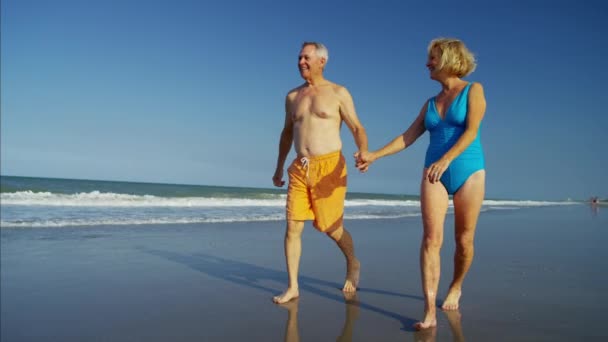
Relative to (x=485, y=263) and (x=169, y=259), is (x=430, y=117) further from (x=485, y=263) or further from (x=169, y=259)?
(x=169, y=259)

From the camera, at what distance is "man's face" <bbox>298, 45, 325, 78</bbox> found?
12.4 feet

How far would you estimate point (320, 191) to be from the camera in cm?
373

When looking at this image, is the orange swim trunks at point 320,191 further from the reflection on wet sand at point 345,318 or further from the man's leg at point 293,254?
the reflection on wet sand at point 345,318

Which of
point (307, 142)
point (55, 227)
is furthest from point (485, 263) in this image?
point (55, 227)

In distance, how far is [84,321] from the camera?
2.96m

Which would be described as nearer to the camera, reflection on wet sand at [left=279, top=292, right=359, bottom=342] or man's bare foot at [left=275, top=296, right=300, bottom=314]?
reflection on wet sand at [left=279, top=292, right=359, bottom=342]

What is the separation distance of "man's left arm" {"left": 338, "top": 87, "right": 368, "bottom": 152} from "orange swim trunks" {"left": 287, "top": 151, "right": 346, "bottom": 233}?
23 centimetres

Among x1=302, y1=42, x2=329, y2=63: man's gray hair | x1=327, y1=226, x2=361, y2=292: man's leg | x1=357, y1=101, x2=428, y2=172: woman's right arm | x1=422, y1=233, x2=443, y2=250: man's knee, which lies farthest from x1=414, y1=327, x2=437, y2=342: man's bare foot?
x1=302, y1=42, x2=329, y2=63: man's gray hair

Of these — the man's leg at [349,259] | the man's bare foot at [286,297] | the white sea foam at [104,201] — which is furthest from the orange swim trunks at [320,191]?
the white sea foam at [104,201]

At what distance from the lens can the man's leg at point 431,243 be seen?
9.37 feet

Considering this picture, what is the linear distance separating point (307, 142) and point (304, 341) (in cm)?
176

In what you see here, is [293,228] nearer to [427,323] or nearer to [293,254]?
[293,254]

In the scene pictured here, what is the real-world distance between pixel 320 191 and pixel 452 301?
53.9 inches

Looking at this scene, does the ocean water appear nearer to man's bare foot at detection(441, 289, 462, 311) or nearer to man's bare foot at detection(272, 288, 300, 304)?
man's bare foot at detection(272, 288, 300, 304)
